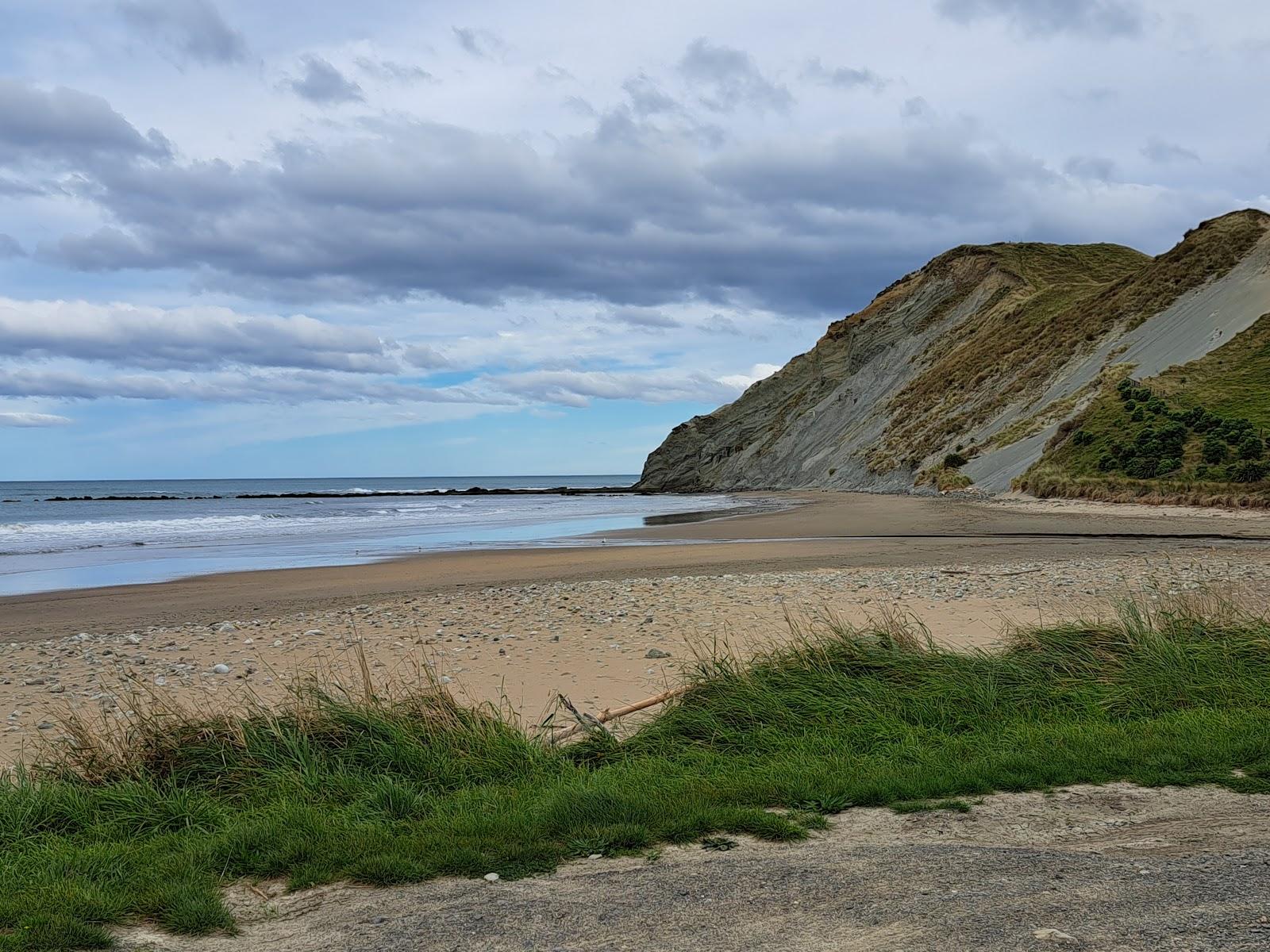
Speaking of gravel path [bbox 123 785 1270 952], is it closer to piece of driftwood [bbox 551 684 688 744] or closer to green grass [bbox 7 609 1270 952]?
green grass [bbox 7 609 1270 952]

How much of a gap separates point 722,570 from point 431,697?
13.2m

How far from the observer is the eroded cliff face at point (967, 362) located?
54.0 metres

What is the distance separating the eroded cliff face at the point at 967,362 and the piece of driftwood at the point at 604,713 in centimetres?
4366

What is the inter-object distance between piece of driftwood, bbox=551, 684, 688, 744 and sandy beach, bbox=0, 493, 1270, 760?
1.92 feet

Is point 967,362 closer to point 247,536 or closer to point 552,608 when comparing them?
point 247,536

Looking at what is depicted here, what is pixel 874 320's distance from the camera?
9394cm

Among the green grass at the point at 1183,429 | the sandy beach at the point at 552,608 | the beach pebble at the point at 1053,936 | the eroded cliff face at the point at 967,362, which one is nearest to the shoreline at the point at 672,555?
the sandy beach at the point at 552,608

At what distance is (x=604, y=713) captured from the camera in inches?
339

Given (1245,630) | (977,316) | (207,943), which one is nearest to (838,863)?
(207,943)

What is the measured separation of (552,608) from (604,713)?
6.29 metres

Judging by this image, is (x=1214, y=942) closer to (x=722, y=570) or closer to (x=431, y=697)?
(x=431, y=697)

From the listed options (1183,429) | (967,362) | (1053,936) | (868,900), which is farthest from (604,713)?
(967,362)

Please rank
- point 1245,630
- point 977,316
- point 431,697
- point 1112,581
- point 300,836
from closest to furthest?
point 300,836
point 431,697
point 1245,630
point 1112,581
point 977,316

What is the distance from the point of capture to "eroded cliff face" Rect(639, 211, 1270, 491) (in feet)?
177
